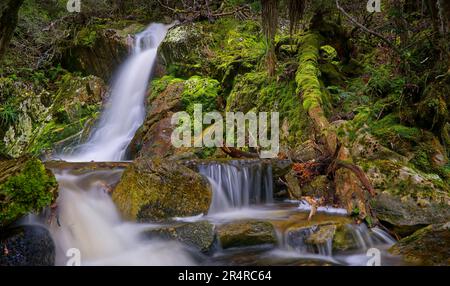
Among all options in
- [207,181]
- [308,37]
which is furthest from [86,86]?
[207,181]

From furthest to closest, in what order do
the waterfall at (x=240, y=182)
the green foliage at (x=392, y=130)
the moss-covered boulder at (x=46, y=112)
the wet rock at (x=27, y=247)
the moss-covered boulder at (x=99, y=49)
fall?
the moss-covered boulder at (x=99, y=49), the moss-covered boulder at (x=46, y=112), the waterfall at (x=240, y=182), the green foliage at (x=392, y=130), the wet rock at (x=27, y=247)

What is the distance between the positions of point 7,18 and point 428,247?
5.15 meters

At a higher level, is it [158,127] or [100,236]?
[158,127]

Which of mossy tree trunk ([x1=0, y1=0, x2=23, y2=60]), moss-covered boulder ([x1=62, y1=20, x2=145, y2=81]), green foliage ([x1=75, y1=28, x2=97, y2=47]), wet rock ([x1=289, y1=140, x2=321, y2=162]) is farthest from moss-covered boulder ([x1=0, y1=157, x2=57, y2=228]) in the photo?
green foliage ([x1=75, y1=28, x2=97, y2=47])

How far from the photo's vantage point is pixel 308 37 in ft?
30.2

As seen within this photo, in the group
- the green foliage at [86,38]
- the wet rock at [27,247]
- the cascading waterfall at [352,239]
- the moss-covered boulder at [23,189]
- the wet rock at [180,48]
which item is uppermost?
the green foliage at [86,38]

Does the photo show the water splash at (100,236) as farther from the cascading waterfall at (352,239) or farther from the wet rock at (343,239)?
the wet rock at (343,239)

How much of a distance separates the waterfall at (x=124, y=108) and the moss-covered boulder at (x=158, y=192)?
13.7 ft

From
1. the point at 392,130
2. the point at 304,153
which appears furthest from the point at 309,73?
the point at 392,130

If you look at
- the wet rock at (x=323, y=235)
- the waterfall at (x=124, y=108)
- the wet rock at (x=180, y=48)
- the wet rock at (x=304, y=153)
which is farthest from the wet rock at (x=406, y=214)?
the wet rock at (x=180, y=48)

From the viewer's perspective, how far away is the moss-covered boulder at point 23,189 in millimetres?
3663

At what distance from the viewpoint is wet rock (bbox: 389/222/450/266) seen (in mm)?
3768

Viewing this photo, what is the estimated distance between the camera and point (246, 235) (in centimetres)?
464

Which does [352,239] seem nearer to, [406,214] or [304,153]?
[406,214]
